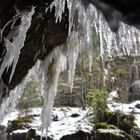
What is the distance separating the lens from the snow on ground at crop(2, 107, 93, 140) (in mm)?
9391

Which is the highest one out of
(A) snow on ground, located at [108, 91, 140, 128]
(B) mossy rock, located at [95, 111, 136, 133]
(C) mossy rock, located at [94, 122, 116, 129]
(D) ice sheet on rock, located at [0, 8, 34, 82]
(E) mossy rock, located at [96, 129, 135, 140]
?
(D) ice sheet on rock, located at [0, 8, 34, 82]

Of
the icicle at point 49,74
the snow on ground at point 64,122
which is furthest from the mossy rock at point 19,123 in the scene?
the icicle at point 49,74

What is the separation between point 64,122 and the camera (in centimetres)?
1044

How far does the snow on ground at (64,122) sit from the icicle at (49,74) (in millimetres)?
3164

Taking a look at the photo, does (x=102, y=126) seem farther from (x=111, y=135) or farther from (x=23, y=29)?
(x=23, y=29)

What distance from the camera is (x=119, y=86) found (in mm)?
13336

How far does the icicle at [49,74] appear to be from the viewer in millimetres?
5334

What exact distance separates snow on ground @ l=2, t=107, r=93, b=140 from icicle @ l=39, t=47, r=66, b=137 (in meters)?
3.16

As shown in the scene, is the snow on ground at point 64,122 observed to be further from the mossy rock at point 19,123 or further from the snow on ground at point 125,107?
the snow on ground at point 125,107

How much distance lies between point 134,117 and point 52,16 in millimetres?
6951

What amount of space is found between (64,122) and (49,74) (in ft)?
16.4

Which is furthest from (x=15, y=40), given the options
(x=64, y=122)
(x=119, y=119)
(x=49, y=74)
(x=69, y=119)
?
(x=69, y=119)

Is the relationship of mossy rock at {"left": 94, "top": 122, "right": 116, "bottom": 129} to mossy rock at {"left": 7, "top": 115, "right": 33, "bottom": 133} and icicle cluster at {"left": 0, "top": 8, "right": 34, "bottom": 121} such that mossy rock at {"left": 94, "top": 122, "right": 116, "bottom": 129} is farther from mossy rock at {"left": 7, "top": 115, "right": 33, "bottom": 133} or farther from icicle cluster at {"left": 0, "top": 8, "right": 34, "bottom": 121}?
icicle cluster at {"left": 0, "top": 8, "right": 34, "bottom": 121}

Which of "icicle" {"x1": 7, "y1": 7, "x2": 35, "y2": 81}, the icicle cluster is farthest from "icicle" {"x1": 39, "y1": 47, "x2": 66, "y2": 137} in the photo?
"icicle" {"x1": 7, "y1": 7, "x2": 35, "y2": 81}
